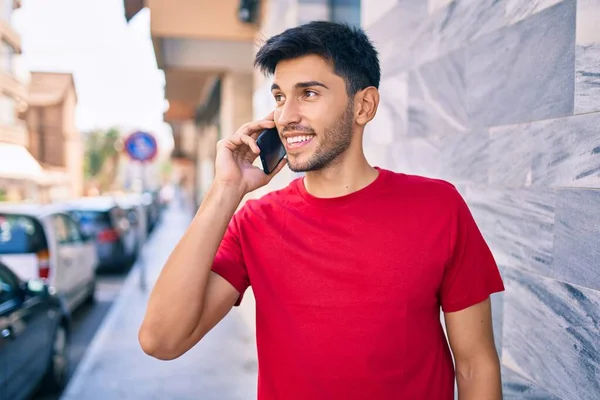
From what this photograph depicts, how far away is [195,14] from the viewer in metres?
9.12

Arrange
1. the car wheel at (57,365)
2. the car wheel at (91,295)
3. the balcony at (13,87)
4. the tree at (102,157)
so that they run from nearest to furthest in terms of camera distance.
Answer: the car wheel at (57,365) < the balcony at (13,87) < the car wheel at (91,295) < the tree at (102,157)

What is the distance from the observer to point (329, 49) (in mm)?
1849

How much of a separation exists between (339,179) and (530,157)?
86 cm

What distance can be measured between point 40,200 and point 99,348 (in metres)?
5.26

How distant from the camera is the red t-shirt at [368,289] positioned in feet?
5.41

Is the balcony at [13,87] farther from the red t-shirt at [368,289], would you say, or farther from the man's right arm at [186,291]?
the red t-shirt at [368,289]

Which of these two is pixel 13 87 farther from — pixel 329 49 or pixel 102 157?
pixel 102 157

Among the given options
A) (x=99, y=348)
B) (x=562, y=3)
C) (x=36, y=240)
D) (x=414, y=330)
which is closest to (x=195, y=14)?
(x=36, y=240)

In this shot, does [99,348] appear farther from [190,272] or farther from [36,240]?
[190,272]

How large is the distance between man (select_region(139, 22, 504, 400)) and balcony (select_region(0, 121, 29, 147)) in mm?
5479

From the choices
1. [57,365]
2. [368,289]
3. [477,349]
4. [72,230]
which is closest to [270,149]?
[368,289]

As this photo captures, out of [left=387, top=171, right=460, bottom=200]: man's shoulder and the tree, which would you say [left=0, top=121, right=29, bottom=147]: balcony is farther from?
the tree

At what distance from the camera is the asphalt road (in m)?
6.57

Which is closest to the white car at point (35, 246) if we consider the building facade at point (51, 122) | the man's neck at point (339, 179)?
the building facade at point (51, 122)
